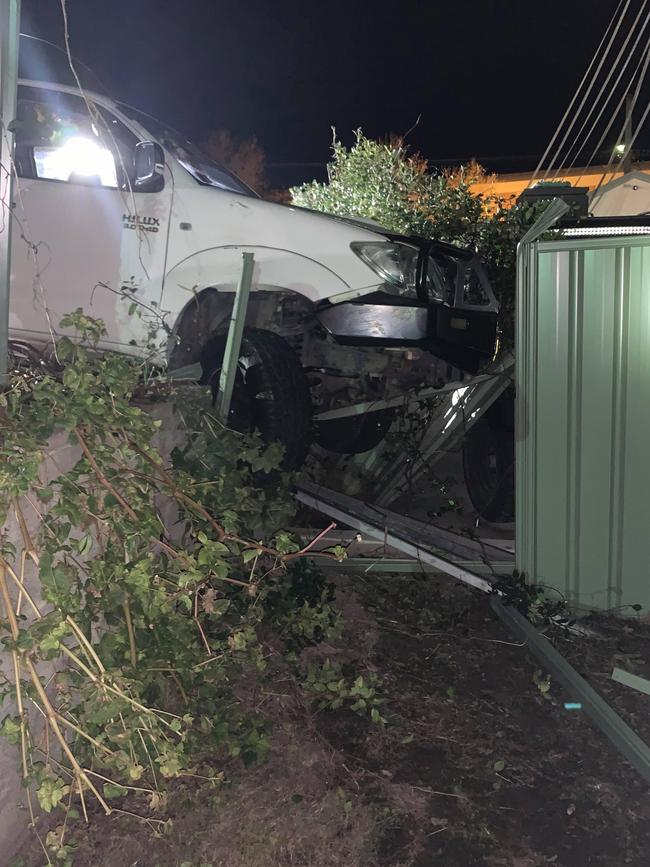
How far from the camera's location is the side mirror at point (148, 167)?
3896mm

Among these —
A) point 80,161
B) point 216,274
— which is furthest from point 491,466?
point 80,161

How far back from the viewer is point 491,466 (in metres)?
5.05

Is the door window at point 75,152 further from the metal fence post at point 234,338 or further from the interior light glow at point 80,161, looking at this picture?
the metal fence post at point 234,338

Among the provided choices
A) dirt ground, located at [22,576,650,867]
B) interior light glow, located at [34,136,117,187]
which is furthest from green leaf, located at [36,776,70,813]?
interior light glow, located at [34,136,117,187]

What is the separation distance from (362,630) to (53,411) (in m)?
2.01

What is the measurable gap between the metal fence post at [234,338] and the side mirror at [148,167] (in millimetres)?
1003

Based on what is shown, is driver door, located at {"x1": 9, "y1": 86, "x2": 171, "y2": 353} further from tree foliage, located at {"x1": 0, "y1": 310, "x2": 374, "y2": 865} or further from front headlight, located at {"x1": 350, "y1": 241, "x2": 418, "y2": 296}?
tree foliage, located at {"x1": 0, "y1": 310, "x2": 374, "y2": 865}

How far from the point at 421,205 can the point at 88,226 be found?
4936 millimetres

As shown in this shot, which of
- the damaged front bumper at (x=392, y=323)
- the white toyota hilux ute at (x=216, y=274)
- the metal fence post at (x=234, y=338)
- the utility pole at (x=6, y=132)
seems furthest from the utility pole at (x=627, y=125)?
the utility pole at (x=6, y=132)

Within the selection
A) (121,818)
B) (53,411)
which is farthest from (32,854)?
(53,411)

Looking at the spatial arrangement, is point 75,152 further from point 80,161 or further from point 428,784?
point 428,784

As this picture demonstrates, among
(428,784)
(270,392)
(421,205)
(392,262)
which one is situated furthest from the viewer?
(421,205)

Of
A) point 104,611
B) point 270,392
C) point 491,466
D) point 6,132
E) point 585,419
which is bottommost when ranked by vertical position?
point 104,611

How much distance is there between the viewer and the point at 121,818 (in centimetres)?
217
